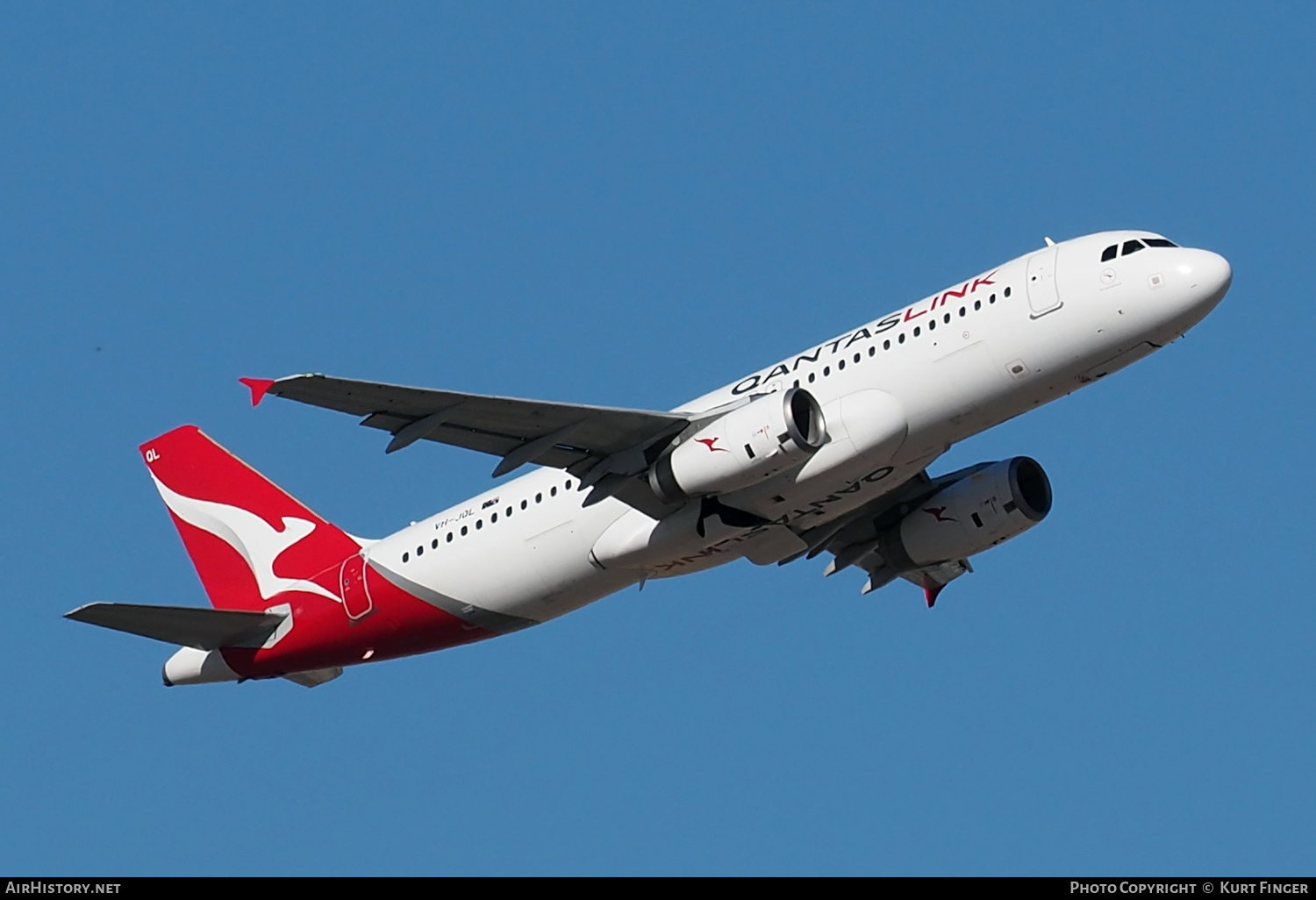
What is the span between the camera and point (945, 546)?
43062 millimetres

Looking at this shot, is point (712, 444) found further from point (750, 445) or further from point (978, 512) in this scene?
point (978, 512)

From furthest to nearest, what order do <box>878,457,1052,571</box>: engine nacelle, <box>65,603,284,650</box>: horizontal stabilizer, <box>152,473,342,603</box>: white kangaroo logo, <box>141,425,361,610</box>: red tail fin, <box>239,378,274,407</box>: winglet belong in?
<box>152,473,342,603</box>: white kangaroo logo → <box>141,425,361,610</box>: red tail fin → <box>878,457,1052,571</box>: engine nacelle → <box>65,603,284,650</box>: horizontal stabilizer → <box>239,378,274,407</box>: winglet

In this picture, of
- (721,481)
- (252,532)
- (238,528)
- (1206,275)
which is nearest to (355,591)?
→ (252,532)

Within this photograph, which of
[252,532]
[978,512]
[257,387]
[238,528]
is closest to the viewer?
[257,387]

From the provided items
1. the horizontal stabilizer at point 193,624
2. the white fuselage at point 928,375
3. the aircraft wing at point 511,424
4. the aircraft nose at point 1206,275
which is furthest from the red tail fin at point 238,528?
the aircraft nose at point 1206,275

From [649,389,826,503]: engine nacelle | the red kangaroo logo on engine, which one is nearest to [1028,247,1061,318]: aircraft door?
[649,389,826,503]: engine nacelle

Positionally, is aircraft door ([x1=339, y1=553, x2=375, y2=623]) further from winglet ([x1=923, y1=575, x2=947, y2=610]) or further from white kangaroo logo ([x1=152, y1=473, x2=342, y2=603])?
winglet ([x1=923, y1=575, x2=947, y2=610])

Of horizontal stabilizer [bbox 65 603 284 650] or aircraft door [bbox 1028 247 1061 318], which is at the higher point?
aircraft door [bbox 1028 247 1061 318]

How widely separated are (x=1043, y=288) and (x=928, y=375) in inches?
106

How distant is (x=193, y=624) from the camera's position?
1694 inches

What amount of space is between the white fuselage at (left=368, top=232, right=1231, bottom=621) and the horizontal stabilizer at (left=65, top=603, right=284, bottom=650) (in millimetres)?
6430

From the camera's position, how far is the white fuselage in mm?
36938
